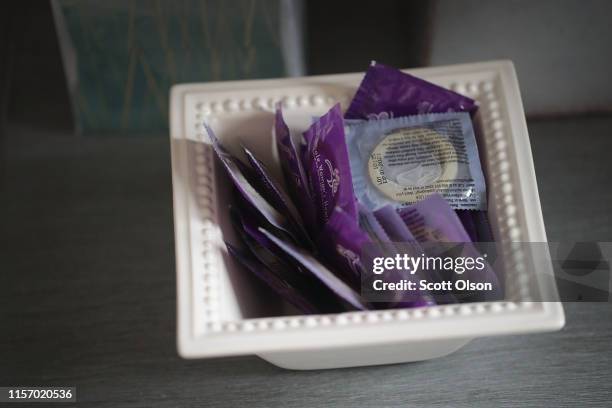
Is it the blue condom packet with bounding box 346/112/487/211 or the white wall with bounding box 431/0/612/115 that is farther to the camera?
the white wall with bounding box 431/0/612/115

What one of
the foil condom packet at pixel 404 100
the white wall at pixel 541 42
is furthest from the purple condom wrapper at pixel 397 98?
the white wall at pixel 541 42

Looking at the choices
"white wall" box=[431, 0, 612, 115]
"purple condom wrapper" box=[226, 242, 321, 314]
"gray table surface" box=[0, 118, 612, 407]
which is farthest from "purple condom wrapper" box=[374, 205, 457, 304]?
"white wall" box=[431, 0, 612, 115]

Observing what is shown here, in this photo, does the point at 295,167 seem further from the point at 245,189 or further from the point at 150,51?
the point at 150,51

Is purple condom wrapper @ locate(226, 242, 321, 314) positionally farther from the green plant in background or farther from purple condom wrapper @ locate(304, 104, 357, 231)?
the green plant in background

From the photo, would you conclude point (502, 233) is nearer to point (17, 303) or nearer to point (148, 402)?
point (148, 402)

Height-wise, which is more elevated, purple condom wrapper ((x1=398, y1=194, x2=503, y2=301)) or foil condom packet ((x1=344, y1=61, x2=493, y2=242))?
foil condom packet ((x1=344, y1=61, x2=493, y2=242))

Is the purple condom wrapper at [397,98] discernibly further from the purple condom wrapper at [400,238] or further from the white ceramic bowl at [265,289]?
the purple condom wrapper at [400,238]

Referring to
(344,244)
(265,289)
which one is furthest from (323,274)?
(265,289)
